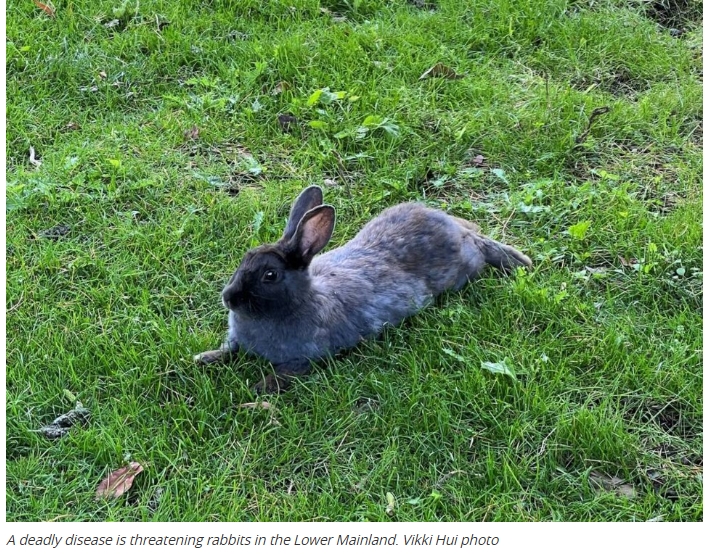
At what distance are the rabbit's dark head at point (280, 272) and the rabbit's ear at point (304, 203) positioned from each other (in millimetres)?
97

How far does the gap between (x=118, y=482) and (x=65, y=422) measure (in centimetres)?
41

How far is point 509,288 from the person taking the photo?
12.7 feet

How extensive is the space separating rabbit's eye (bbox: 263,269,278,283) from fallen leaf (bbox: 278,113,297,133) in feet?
5.94

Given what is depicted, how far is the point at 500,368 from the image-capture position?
3428 millimetres

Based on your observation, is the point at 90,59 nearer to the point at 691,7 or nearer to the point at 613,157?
the point at 613,157

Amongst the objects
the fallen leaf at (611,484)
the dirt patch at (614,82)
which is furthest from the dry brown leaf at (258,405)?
the dirt patch at (614,82)

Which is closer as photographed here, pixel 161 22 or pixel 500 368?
pixel 500 368

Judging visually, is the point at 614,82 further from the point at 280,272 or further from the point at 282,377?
the point at 282,377

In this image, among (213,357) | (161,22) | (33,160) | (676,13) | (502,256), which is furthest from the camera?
(676,13)

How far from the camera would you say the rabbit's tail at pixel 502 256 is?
159 inches

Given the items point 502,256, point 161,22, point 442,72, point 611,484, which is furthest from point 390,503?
point 161,22

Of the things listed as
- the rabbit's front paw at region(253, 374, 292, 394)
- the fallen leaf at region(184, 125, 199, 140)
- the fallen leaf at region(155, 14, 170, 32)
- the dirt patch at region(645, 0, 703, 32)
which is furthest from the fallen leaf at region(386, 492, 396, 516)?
the dirt patch at region(645, 0, 703, 32)

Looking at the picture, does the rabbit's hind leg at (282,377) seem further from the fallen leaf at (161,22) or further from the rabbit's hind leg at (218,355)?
the fallen leaf at (161,22)

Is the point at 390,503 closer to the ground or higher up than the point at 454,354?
closer to the ground
